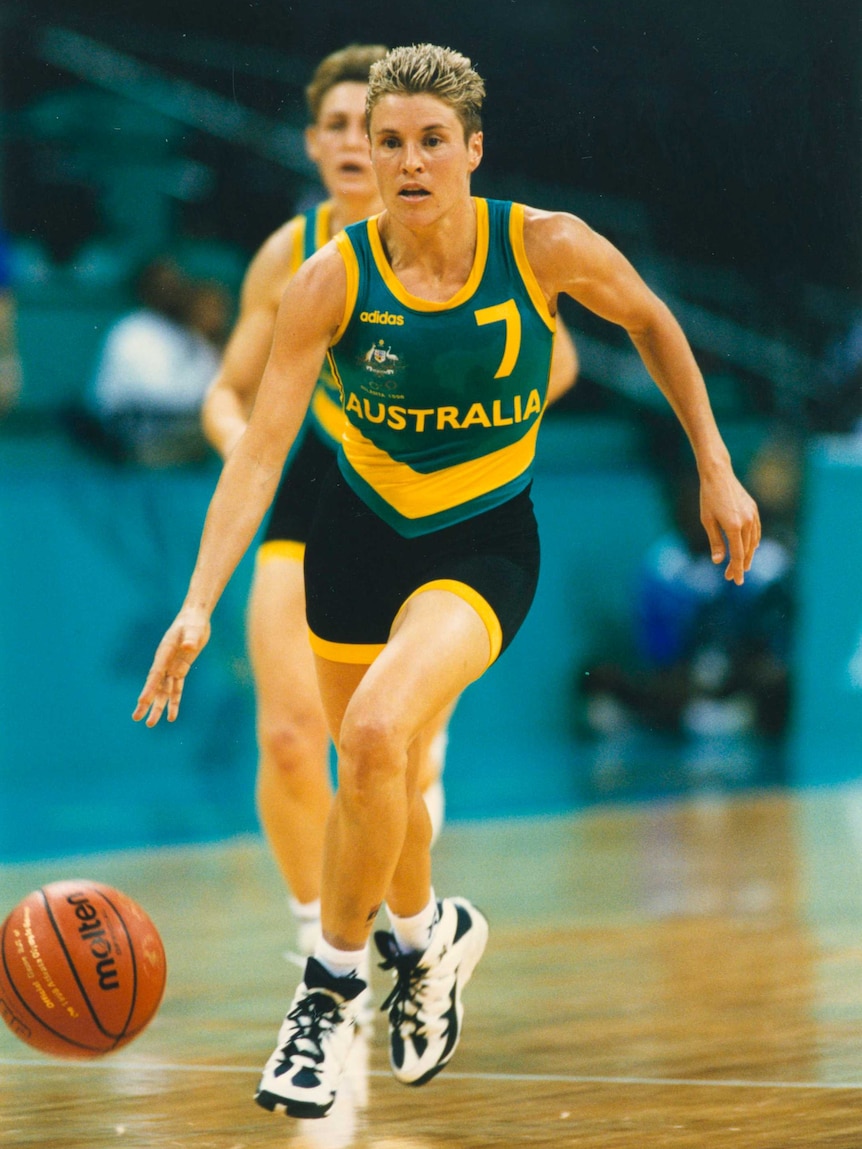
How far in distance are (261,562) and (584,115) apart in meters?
1.53

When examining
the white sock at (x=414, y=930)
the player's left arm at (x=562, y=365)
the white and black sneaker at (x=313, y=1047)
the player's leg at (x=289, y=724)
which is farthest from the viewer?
the player's leg at (x=289, y=724)

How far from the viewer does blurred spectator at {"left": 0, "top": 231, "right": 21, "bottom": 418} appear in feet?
30.0

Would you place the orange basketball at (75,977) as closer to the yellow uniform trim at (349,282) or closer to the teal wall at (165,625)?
the yellow uniform trim at (349,282)

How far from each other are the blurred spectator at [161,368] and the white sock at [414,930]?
4.89 metres

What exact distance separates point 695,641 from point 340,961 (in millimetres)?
4935

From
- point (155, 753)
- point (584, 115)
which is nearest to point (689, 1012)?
point (584, 115)

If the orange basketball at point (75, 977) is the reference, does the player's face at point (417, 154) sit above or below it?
above

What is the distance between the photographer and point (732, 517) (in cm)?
407

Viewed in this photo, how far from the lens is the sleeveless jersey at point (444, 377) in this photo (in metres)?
3.96

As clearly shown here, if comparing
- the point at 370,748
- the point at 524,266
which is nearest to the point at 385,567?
the point at 370,748

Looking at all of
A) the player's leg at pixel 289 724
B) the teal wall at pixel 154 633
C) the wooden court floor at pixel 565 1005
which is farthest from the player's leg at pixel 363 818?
the teal wall at pixel 154 633

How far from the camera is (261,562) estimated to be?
17.1 ft

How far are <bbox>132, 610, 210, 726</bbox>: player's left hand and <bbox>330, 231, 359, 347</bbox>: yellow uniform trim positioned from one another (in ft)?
2.41

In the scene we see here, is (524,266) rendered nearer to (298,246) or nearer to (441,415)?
(441,415)
